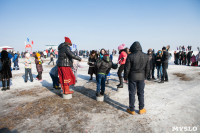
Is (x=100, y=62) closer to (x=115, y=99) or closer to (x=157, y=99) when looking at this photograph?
(x=115, y=99)

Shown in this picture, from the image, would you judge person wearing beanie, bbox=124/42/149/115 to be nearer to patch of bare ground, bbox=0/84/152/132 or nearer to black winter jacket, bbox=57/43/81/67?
patch of bare ground, bbox=0/84/152/132

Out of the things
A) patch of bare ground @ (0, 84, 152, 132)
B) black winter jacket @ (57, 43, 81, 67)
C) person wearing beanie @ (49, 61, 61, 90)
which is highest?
black winter jacket @ (57, 43, 81, 67)

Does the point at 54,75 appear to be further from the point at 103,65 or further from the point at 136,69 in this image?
the point at 136,69

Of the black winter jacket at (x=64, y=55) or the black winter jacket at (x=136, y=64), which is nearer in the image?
the black winter jacket at (x=136, y=64)

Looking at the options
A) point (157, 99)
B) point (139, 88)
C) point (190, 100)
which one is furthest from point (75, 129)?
point (190, 100)

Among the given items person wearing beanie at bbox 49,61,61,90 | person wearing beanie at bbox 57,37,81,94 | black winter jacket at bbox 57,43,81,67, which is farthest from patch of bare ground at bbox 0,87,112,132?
black winter jacket at bbox 57,43,81,67

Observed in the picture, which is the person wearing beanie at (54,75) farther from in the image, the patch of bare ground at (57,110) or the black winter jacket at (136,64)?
the black winter jacket at (136,64)

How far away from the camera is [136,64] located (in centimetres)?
352

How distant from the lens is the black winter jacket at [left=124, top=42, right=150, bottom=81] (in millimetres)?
3521

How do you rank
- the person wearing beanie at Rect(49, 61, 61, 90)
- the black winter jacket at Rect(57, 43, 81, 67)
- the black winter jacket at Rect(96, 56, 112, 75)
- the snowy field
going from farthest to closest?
the person wearing beanie at Rect(49, 61, 61, 90) < the black winter jacket at Rect(96, 56, 112, 75) < the black winter jacket at Rect(57, 43, 81, 67) < the snowy field

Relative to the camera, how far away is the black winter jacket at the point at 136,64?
352cm

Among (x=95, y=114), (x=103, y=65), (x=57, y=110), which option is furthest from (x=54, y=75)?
(x=95, y=114)

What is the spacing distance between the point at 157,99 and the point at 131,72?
7.07ft

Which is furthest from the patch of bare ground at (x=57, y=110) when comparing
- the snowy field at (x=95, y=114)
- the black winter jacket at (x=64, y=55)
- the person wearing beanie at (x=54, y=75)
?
the black winter jacket at (x=64, y=55)
